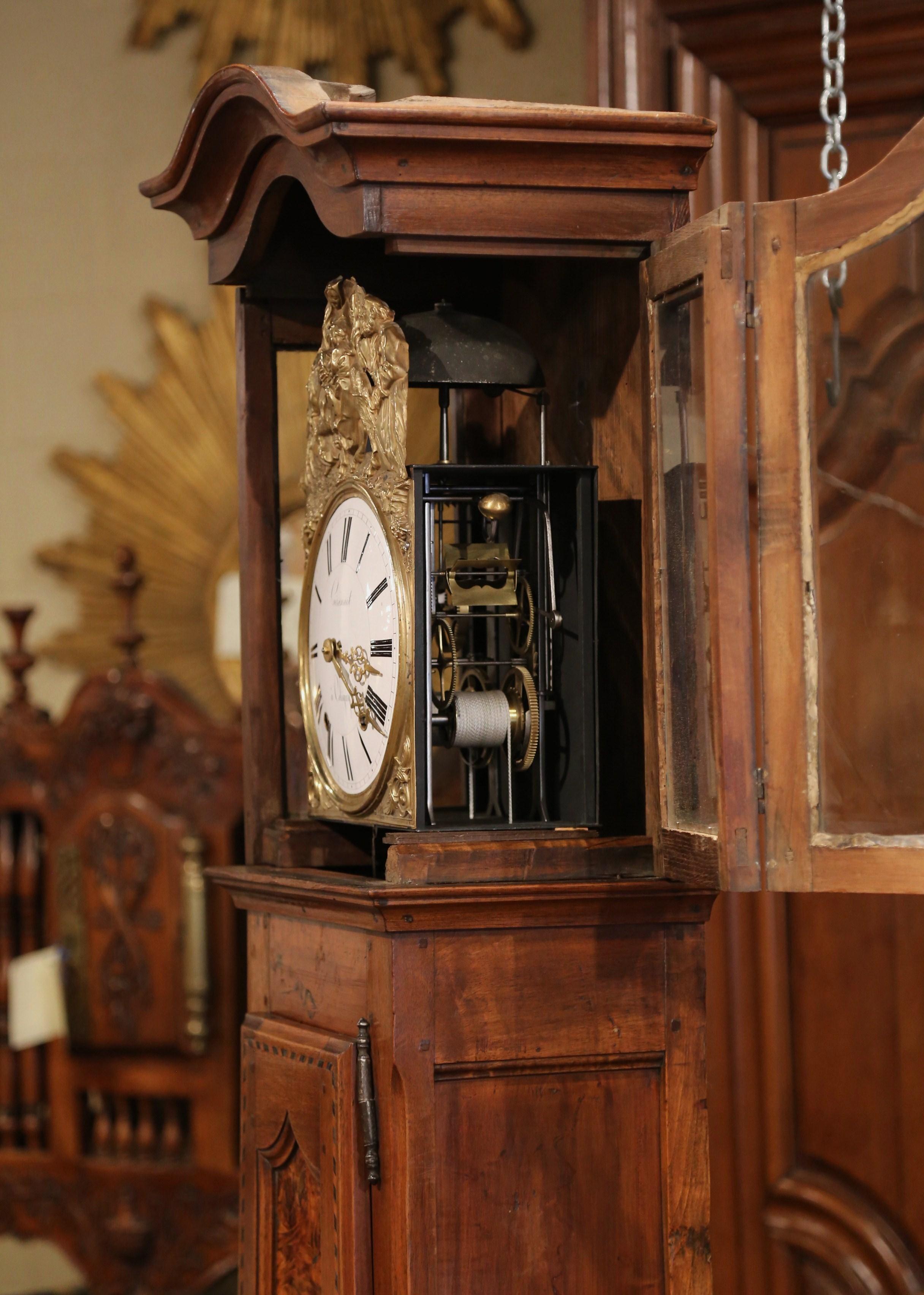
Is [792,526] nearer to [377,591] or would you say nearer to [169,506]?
[377,591]

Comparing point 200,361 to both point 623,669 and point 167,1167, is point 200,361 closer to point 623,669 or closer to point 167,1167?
point 167,1167

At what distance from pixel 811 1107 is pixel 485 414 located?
4.78ft

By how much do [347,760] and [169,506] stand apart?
2.47 metres

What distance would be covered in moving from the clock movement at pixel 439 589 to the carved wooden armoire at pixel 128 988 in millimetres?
1333

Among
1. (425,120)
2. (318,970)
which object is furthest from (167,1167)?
(425,120)

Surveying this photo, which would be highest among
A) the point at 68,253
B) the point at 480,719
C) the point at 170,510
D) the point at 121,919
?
the point at 68,253

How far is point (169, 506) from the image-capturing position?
481 cm

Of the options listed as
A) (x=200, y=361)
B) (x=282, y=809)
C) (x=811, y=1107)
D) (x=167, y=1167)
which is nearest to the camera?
(x=282, y=809)

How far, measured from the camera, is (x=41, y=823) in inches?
157

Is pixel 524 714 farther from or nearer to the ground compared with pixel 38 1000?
farther from the ground

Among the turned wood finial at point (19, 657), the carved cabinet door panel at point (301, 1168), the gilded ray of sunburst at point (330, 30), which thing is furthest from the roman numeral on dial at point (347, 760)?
the gilded ray of sunburst at point (330, 30)

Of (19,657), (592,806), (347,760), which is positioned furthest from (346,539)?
(19,657)

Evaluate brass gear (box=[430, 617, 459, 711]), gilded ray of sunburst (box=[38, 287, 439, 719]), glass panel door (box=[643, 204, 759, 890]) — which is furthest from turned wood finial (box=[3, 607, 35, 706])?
Answer: glass panel door (box=[643, 204, 759, 890])

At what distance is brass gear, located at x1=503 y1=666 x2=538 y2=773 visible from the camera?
233 centimetres
